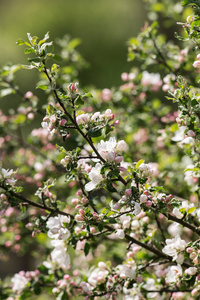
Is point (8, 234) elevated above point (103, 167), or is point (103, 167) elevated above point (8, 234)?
point (8, 234)

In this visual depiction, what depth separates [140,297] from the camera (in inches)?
50.0

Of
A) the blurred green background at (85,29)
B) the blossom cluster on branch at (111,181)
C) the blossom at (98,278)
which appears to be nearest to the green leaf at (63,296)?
the blossom cluster on branch at (111,181)

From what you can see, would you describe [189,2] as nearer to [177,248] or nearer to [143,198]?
[143,198]

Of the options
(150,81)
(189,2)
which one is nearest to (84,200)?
(189,2)

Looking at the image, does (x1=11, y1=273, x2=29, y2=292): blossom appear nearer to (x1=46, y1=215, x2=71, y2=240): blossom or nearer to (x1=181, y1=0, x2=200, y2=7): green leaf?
(x1=46, y1=215, x2=71, y2=240): blossom

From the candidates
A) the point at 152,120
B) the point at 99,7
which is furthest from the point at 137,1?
the point at 152,120

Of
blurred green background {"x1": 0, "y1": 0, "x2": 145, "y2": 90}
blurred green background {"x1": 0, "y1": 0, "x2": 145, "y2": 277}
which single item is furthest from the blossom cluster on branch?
blurred green background {"x1": 0, "y1": 0, "x2": 145, "y2": 90}

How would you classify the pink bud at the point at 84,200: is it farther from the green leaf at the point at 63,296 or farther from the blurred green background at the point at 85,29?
the blurred green background at the point at 85,29

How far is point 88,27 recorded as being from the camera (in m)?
7.25

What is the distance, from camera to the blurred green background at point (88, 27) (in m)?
6.45

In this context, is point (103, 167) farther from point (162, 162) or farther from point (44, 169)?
point (162, 162)

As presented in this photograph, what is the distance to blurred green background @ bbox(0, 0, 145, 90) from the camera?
6.45 metres

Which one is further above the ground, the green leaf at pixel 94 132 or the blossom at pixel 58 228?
the green leaf at pixel 94 132

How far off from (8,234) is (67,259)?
80cm
